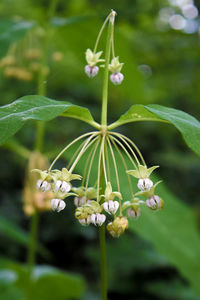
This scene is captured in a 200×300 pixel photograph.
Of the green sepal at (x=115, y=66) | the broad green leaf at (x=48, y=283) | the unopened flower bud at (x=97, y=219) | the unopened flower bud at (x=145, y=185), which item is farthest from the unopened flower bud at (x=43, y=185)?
the broad green leaf at (x=48, y=283)

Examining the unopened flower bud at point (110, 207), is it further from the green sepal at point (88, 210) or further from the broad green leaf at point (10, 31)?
the broad green leaf at point (10, 31)

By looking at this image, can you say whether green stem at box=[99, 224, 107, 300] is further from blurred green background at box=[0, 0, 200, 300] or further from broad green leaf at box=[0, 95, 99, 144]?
blurred green background at box=[0, 0, 200, 300]

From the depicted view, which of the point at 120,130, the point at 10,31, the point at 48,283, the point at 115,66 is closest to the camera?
the point at 115,66

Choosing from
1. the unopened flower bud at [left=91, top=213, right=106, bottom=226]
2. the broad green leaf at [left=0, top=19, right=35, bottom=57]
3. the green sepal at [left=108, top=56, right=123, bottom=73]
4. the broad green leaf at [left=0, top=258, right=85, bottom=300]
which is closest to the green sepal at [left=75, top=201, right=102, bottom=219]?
the unopened flower bud at [left=91, top=213, right=106, bottom=226]

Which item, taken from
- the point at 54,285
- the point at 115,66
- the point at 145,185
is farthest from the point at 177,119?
the point at 54,285

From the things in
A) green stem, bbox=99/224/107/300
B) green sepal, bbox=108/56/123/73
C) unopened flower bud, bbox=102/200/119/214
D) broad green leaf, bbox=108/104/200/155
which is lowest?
green stem, bbox=99/224/107/300

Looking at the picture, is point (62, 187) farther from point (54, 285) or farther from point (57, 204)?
point (54, 285)

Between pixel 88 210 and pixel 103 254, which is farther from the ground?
pixel 88 210
